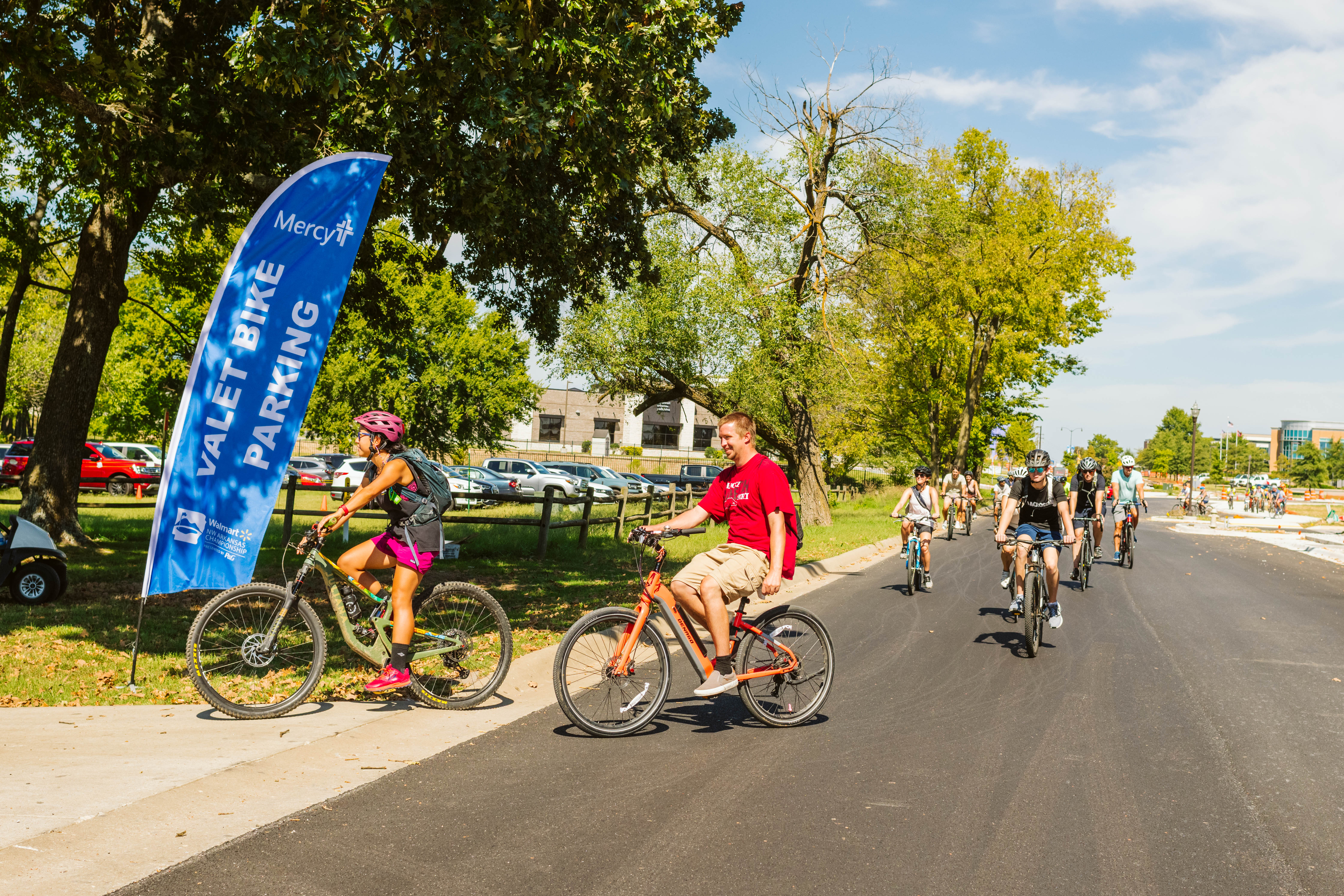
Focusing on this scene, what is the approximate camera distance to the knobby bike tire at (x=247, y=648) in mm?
5750

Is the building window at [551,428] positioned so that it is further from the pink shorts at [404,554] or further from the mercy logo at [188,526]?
the pink shorts at [404,554]

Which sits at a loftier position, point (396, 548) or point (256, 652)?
point (396, 548)

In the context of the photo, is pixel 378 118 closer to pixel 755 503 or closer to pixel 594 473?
pixel 755 503

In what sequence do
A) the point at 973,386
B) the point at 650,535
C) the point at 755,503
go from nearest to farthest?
the point at 650,535 < the point at 755,503 < the point at 973,386

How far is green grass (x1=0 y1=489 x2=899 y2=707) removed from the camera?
6.69m

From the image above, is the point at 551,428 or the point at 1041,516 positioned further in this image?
the point at 551,428

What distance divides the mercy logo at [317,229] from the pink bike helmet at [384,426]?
63.3 inches

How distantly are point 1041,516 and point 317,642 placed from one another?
22.3 ft

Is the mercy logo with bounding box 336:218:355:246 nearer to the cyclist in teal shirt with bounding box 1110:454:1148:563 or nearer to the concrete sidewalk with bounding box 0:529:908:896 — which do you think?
the concrete sidewalk with bounding box 0:529:908:896

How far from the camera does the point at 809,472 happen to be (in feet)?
93.8

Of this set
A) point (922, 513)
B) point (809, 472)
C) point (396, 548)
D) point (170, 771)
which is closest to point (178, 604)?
point (396, 548)

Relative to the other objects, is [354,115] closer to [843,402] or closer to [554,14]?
[554,14]

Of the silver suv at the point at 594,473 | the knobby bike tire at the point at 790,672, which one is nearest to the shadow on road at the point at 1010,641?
the knobby bike tire at the point at 790,672

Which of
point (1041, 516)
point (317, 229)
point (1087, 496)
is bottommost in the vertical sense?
point (1041, 516)
